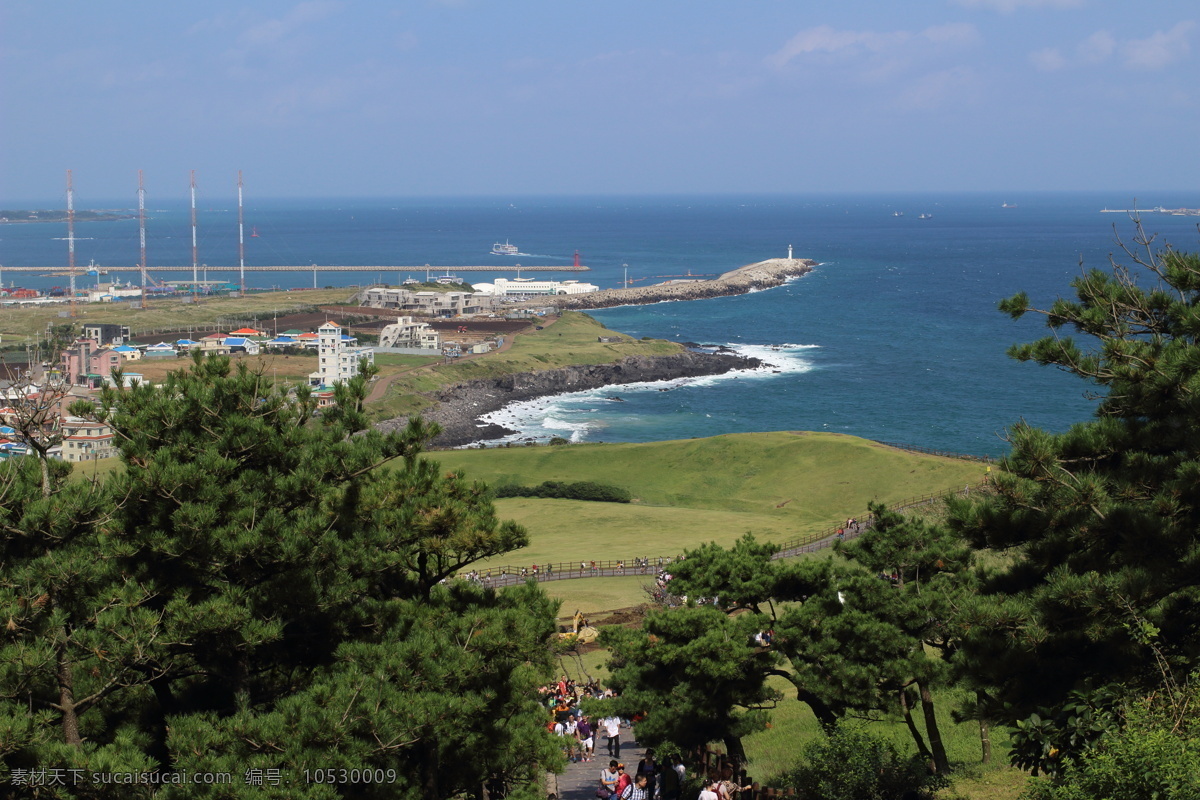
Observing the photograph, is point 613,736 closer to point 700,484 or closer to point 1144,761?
point 1144,761

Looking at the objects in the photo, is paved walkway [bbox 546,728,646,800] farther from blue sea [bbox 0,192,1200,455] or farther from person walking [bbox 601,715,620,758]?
blue sea [bbox 0,192,1200,455]

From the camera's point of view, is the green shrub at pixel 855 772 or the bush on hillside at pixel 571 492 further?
the bush on hillside at pixel 571 492

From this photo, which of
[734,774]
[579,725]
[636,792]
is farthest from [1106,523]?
[579,725]

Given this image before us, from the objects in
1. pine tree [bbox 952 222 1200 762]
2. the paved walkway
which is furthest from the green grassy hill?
pine tree [bbox 952 222 1200 762]

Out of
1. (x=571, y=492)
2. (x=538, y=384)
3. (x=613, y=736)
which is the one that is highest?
(x=613, y=736)

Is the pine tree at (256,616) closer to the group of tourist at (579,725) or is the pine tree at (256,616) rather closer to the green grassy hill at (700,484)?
the group of tourist at (579,725)

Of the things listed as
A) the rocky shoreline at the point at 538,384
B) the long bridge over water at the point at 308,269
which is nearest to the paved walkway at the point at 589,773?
the rocky shoreline at the point at 538,384
